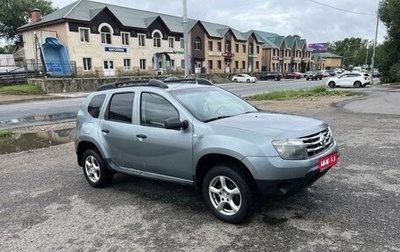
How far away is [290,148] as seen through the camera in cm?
377

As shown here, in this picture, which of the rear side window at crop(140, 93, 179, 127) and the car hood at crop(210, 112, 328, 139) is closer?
the car hood at crop(210, 112, 328, 139)

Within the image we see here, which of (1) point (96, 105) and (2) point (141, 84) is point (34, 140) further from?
(2) point (141, 84)

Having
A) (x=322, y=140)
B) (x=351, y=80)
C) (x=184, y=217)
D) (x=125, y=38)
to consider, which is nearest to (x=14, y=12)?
(x=125, y=38)

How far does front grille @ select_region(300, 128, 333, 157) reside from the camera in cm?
392

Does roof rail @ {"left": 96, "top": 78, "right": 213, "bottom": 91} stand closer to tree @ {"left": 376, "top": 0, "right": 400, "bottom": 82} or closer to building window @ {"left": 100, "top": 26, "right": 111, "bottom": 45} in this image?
tree @ {"left": 376, "top": 0, "right": 400, "bottom": 82}

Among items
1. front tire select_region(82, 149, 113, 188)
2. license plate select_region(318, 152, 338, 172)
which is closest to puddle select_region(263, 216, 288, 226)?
license plate select_region(318, 152, 338, 172)

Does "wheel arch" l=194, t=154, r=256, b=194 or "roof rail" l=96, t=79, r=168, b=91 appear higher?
"roof rail" l=96, t=79, r=168, b=91

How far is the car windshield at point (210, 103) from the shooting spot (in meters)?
4.57

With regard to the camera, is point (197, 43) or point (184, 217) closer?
point (184, 217)

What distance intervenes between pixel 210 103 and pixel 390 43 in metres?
41.3

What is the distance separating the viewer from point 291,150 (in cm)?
377

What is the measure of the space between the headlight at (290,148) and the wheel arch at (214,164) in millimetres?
433

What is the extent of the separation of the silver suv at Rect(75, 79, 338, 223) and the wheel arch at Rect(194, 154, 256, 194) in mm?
12

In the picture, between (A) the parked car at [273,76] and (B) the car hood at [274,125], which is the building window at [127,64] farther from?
(B) the car hood at [274,125]
